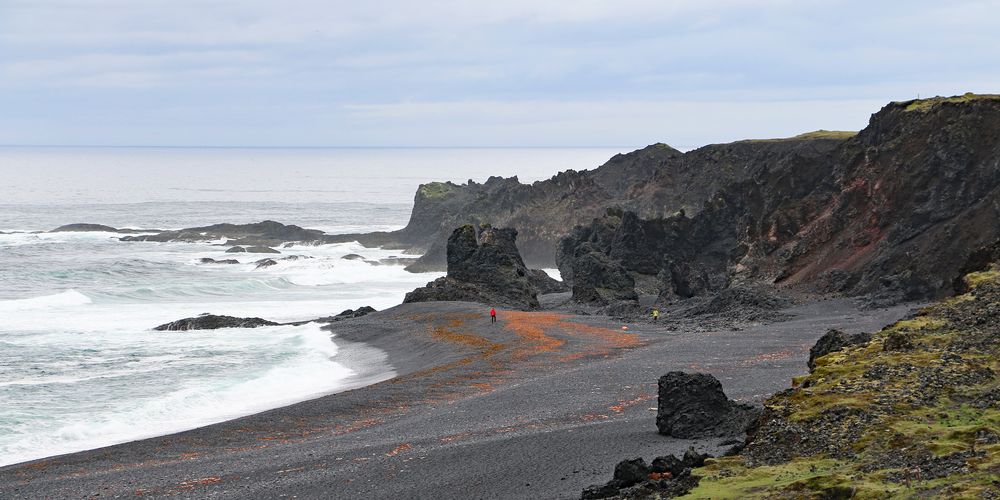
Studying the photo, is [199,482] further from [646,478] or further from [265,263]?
[265,263]

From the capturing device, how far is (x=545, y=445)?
19688 millimetres

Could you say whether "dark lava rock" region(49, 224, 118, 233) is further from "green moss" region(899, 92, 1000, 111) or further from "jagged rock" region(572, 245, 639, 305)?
"green moss" region(899, 92, 1000, 111)

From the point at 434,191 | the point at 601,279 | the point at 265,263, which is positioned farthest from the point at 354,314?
the point at 434,191

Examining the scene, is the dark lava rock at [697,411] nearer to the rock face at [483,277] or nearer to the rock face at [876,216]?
the rock face at [876,216]

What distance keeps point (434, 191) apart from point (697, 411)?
119 m

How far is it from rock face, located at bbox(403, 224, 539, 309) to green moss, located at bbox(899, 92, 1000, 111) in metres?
25.0

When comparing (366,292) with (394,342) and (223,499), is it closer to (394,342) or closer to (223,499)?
(394,342)

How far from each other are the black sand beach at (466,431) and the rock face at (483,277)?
16900 mm

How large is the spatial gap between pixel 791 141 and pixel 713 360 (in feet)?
259

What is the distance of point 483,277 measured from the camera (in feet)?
199

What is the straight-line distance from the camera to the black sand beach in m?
18.3

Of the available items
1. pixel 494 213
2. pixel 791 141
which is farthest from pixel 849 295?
pixel 494 213

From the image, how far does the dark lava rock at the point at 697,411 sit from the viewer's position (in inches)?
758

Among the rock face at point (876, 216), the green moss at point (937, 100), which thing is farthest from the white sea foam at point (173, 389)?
the green moss at point (937, 100)
